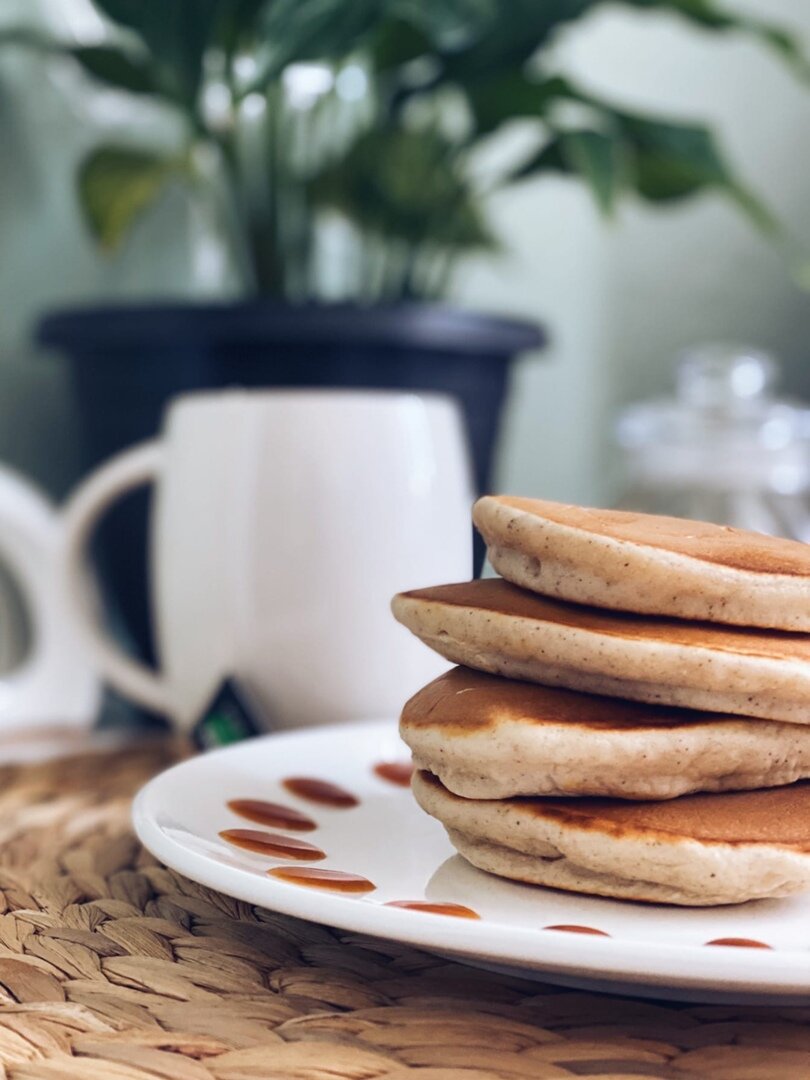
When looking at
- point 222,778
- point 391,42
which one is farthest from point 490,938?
point 391,42

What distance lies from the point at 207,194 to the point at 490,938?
0.96 metres

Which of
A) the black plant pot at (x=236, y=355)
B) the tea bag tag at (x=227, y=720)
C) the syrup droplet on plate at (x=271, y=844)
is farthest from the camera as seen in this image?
the black plant pot at (x=236, y=355)

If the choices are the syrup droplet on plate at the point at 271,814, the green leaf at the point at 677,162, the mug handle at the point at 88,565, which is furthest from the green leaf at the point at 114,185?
the syrup droplet on plate at the point at 271,814

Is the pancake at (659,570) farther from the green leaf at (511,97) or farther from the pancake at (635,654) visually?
the green leaf at (511,97)

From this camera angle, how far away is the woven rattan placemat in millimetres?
339

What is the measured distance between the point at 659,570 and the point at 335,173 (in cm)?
78

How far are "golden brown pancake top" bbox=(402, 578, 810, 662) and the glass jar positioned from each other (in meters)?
0.74

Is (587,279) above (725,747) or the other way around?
above

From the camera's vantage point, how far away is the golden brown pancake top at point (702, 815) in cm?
40

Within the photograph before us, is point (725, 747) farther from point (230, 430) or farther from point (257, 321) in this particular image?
point (257, 321)

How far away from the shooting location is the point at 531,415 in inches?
56.0

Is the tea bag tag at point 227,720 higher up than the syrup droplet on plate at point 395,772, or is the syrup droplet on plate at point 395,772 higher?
the syrup droplet on plate at point 395,772

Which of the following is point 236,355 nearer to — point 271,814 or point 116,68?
point 116,68

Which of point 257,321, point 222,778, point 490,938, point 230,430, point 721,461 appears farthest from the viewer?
point 721,461
